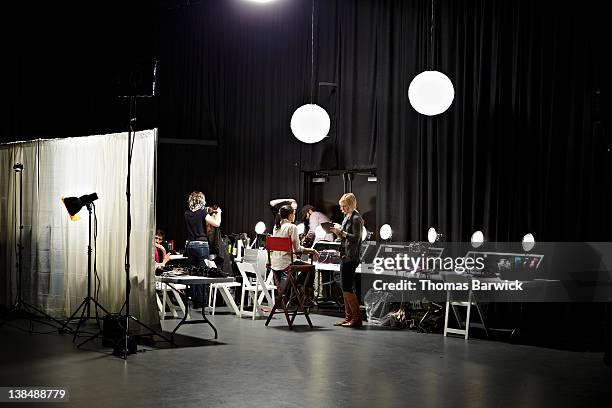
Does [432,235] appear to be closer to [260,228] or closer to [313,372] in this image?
[313,372]

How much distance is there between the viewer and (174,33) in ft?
45.0

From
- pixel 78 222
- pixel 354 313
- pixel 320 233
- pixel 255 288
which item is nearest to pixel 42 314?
pixel 78 222

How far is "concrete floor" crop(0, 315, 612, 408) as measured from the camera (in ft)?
17.9

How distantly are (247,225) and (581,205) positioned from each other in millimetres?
6167

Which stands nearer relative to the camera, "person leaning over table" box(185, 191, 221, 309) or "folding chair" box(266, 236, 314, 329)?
"folding chair" box(266, 236, 314, 329)

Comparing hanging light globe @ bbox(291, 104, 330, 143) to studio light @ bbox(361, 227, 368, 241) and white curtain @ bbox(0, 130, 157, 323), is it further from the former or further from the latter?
white curtain @ bbox(0, 130, 157, 323)

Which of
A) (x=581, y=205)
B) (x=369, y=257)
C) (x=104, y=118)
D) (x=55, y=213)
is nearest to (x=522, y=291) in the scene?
(x=581, y=205)

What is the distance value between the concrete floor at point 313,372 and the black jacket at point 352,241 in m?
0.96

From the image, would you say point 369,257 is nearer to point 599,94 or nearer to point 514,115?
point 514,115

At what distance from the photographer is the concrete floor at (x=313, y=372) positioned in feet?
17.9

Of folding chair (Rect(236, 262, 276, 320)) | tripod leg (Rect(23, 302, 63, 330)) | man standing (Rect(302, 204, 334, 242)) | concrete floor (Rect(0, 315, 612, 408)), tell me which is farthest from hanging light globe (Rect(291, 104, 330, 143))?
tripod leg (Rect(23, 302, 63, 330))

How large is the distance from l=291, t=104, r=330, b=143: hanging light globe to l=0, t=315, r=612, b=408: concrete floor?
3.20 m

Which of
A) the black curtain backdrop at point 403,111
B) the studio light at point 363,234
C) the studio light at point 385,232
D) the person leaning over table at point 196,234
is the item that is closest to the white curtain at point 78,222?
the person leaning over table at point 196,234

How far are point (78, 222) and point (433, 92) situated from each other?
13.7ft
